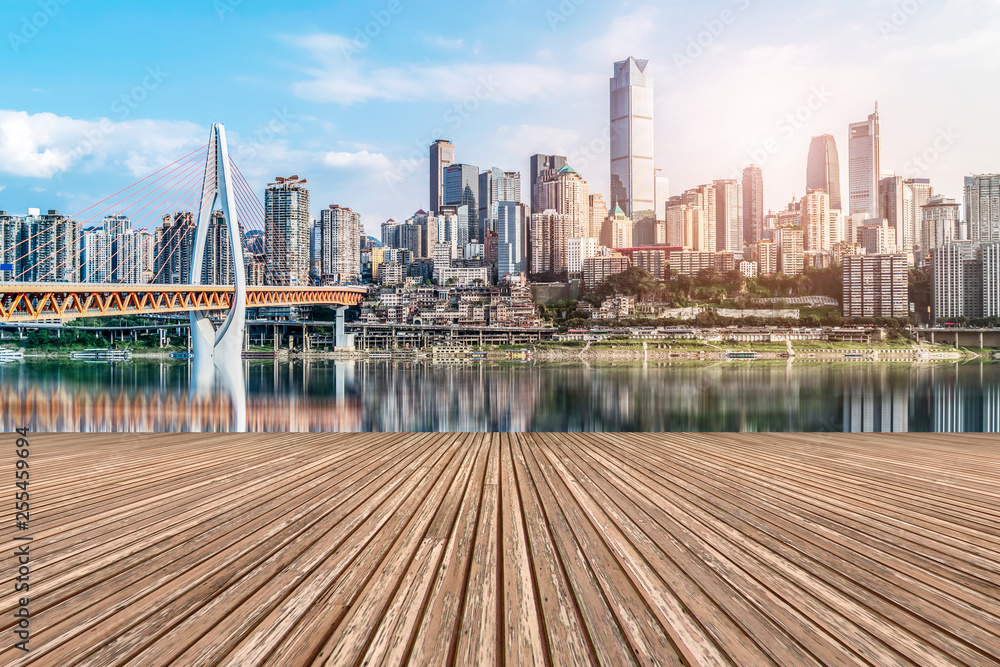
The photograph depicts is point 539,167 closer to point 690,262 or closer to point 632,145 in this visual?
point 632,145

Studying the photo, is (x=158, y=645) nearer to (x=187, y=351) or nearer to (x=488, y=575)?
(x=488, y=575)

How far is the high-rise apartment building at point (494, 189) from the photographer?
61800mm

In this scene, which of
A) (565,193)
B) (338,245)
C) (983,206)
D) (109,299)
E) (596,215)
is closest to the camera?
(109,299)

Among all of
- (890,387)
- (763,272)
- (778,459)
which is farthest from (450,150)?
(778,459)

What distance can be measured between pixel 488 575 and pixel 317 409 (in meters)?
13.8

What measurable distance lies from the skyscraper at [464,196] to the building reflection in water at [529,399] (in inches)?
1607

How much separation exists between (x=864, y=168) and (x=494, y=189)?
37.7 metres

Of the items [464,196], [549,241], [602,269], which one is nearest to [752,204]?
[549,241]

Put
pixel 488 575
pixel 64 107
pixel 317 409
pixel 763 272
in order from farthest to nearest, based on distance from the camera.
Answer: pixel 763 272 → pixel 317 409 → pixel 64 107 → pixel 488 575

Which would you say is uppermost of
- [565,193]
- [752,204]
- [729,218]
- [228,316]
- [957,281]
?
[565,193]

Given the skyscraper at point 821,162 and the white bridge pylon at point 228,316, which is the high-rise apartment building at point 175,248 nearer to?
the white bridge pylon at point 228,316

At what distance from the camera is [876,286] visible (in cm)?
2103

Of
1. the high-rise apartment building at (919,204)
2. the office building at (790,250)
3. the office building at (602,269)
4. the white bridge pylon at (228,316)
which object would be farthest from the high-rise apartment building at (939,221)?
the white bridge pylon at (228,316)

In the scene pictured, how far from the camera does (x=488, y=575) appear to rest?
192 centimetres
